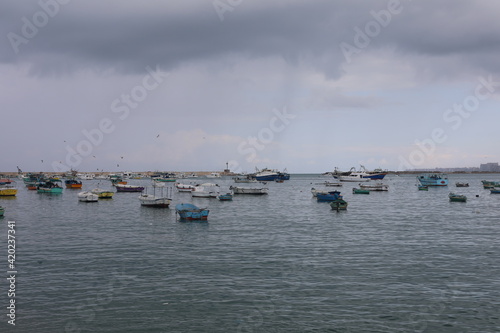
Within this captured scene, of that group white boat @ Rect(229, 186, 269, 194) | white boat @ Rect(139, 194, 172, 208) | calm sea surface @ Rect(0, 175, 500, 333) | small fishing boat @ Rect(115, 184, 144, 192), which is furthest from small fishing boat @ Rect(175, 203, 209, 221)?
small fishing boat @ Rect(115, 184, 144, 192)

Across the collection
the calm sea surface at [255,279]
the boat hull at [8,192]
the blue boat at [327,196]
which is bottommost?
the calm sea surface at [255,279]

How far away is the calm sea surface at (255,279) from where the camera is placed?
71.3 ft

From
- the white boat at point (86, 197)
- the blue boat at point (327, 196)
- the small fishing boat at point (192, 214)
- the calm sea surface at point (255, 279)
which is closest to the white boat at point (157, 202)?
the small fishing boat at point (192, 214)

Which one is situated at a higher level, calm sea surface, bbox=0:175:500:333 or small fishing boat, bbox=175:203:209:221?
small fishing boat, bbox=175:203:209:221

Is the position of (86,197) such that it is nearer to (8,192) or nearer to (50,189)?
(8,192)

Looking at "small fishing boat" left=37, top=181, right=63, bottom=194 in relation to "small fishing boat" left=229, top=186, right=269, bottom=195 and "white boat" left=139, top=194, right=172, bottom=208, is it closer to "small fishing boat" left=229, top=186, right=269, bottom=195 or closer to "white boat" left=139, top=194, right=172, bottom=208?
"small fishing boat" left=229, top=186, right=269, bottom=195

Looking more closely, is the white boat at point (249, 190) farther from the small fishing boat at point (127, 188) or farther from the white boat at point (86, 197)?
the white boat at point (86, 197)

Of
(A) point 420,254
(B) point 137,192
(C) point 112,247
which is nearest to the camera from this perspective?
(A) point 420,254

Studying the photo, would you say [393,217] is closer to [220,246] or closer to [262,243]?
[262,243]

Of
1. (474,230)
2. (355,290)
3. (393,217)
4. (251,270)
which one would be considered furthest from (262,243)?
(393,217)

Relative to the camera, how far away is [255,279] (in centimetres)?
2911

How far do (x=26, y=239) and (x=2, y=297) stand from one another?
22.5 m

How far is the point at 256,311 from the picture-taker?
23062 millimetres

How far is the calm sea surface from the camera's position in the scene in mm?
21734
